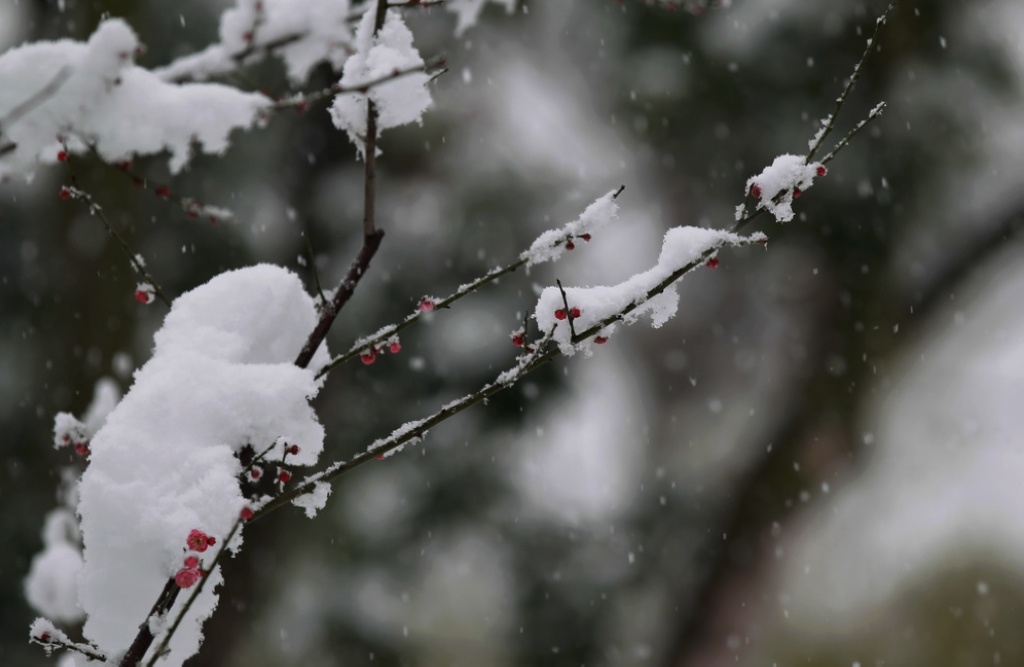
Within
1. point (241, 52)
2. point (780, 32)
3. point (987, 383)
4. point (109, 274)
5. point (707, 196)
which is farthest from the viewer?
point (987, 383)

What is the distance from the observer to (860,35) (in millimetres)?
5445

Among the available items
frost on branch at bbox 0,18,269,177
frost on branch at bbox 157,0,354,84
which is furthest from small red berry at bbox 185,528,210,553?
frost on branch at bbox 157,0,354,84

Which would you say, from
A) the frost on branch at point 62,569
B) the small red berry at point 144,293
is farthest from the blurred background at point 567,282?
the small red berry at point 144,293

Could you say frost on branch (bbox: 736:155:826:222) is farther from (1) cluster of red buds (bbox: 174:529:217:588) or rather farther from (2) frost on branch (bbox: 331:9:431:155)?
(1) cluster of red buds (bbox: 174:529:217:588)

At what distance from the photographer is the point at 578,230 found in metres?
1.14

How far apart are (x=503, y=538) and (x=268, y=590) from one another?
171 centimetres

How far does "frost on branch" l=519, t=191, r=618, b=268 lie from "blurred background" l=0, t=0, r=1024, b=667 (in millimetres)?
4117

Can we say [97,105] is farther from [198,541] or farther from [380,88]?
[198,541]

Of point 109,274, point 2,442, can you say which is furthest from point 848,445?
point 2,442

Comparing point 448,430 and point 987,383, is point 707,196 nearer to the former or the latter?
point 448,430

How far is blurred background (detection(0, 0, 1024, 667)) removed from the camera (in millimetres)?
5340

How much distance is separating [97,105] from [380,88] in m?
0.60

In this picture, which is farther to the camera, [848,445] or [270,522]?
[848,445]

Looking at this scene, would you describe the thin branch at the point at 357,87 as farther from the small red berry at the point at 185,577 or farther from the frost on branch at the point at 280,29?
the small red berry at the point at 185,577
